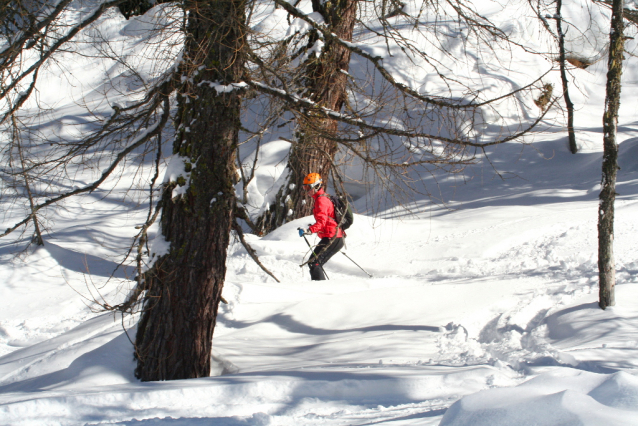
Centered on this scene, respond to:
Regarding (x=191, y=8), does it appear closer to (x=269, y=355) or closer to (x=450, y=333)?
(x=269, y=355)

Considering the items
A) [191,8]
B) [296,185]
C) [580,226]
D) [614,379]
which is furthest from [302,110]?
[580,226]

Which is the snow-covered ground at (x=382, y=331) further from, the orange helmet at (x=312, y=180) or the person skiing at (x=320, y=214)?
the orange helmet at (x=312, y=180)

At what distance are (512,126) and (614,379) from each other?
48.6ft

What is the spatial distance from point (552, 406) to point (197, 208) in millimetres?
2590

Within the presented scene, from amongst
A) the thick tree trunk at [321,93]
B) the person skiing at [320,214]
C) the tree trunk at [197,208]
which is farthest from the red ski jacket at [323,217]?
the tree trunk at [197,208]

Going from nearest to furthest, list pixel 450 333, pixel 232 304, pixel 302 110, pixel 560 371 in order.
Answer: pixel 560 371, pixel 302 110, pixel 450 333, pixel 232 304

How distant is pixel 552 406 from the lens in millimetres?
1663

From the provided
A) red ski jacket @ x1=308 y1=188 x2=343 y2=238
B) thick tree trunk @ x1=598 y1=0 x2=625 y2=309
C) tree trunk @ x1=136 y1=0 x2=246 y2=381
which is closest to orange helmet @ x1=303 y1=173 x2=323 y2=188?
red ski jacket @ x1=308 y1=188 x2=343 y2=238

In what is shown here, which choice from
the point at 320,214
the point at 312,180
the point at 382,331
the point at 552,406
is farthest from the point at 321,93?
the point at 552,406

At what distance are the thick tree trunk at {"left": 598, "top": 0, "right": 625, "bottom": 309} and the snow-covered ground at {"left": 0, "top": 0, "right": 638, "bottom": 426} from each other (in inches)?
12.6

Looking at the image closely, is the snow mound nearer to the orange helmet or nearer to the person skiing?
the person skiing

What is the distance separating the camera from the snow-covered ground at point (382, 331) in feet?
7.24

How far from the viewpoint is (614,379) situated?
75.3 inches

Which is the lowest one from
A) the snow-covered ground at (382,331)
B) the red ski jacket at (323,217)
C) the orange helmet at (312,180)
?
the snow-covered ground at (382,331)
